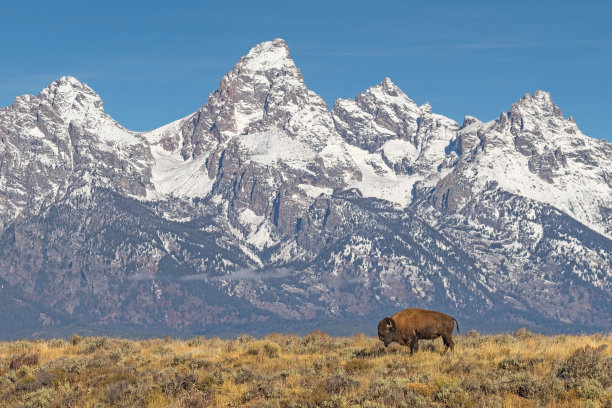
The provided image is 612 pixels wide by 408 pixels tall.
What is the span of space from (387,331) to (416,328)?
1.23 meters

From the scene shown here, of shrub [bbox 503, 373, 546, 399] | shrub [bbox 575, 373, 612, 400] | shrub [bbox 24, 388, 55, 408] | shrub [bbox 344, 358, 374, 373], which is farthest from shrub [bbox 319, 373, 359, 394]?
shrub [bbox 24, 388, 55, 408]

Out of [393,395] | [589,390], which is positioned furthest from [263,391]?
[589,390]

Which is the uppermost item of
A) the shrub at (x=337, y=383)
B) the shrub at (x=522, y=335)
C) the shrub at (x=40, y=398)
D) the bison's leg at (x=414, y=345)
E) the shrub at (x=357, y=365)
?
the shrub at (x=522, y=335)

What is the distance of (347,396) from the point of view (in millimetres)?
25469

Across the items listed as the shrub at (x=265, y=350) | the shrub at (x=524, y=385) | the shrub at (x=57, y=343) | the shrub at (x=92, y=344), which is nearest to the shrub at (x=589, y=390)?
the shrub at (x=524, y=385)

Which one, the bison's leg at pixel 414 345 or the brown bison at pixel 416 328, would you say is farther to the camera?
the brown bison at pixel 416 328

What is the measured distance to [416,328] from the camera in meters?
32.6

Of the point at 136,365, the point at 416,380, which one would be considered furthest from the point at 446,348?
the point at 136,365

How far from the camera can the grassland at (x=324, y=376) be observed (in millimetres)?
24797

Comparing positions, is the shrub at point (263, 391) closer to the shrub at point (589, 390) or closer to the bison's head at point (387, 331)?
the bison's head at point (387, 331)

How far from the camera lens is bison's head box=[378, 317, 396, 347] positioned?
32938 mm

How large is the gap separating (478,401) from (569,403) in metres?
2.53

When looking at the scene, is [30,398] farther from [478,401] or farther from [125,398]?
[478,401]

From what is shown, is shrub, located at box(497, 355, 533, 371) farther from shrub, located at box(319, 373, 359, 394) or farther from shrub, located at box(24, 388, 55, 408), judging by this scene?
shrub, located at box(24, 388, 55, 408)
